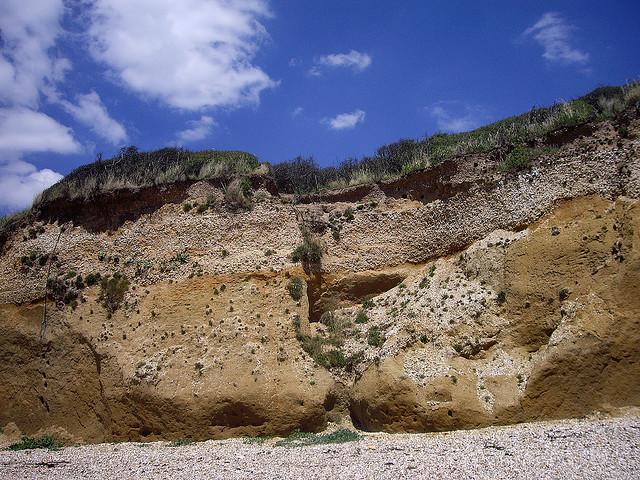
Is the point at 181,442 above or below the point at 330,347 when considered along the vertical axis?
below

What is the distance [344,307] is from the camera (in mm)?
20516

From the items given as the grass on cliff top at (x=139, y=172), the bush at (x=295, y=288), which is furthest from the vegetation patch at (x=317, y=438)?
the grass on cliff top at (x=139, y=172)

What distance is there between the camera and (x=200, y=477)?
472 inches

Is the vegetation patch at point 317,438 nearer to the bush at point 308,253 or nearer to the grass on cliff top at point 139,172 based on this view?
the bush at point 308,253

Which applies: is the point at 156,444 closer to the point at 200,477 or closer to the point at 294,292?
the point at 200,477

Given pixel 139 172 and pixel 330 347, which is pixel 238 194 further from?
pixel 330 347

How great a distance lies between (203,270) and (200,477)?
9.43m

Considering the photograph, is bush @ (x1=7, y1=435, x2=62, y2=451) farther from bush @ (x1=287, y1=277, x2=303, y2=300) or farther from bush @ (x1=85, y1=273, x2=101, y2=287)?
bush @ (x1=287, y1=277, x2=303, y2=300)

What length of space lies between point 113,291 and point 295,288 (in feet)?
22.2

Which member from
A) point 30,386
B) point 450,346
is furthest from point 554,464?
point 30,386

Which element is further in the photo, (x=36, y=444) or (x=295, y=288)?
(x=295, y=288)

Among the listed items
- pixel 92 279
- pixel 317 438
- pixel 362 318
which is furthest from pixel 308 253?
pixel 92 279

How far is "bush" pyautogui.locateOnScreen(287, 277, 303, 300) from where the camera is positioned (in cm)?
1967

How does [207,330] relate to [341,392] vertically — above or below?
above
